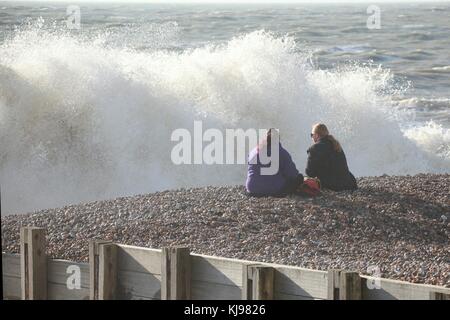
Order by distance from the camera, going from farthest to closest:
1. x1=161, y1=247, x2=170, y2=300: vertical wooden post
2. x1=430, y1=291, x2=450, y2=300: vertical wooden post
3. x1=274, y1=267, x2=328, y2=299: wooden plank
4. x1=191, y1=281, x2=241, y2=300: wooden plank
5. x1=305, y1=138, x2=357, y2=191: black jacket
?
1. x1=305, y1=138, x2=357, y2=191: black jacket
2. x1=161, y1=247, x2=170, y2=300: vertical wooden post
3. x1=191, y1=281, x2=241, y2=300: wooden plank
4. x1=274, y1=267, x2=328, y2=299: wooden plank
5. x1=430, y1=291, x2=450, y2=300: vertical wooden post

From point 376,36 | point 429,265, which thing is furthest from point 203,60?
point 376,36

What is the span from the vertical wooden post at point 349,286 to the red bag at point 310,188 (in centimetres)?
526

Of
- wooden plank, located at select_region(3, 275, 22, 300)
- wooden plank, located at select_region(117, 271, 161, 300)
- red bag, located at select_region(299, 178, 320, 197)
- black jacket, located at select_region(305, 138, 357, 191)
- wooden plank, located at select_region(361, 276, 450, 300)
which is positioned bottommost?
wooden plank, located at select_region(3, 275, 22, 300)

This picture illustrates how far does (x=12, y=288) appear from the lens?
7473 millimetres

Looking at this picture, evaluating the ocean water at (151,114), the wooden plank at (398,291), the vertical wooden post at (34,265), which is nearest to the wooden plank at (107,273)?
the vertical wooden post at (34,265)

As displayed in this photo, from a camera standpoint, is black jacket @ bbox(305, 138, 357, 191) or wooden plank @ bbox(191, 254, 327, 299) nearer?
wooden plank @ bbox(191, 254, 327, 299)

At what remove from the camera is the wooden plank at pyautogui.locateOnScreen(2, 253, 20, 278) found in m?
7.45

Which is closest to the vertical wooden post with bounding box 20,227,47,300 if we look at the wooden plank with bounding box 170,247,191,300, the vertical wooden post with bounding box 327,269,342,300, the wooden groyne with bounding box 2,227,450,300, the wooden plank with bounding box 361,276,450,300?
the wooden groyne with bounding box 2,227,450,300

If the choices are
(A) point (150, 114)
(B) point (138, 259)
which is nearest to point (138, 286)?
(B) point (138, 259)

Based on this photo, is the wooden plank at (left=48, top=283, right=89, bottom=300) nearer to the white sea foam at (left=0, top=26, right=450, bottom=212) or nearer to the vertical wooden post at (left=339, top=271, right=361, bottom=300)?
the vertical wooden post at (left=339, top=271, right=361, bottom=300)

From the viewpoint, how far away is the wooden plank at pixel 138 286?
22.4 ft

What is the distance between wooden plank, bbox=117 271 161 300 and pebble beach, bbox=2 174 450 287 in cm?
159

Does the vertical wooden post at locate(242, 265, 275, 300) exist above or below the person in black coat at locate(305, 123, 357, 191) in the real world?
below
